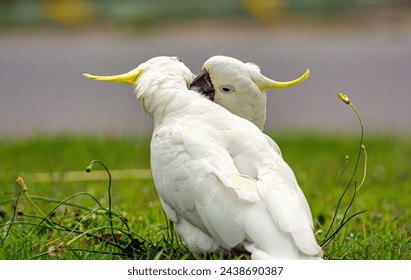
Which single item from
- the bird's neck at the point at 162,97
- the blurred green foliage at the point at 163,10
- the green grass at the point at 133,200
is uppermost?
the bird's neck at the point at 162,97

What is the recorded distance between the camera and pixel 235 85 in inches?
123

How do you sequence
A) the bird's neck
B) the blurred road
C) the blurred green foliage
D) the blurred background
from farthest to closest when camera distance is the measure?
the blurred green foliage, the blurred background, the blurred road, the bird's neck

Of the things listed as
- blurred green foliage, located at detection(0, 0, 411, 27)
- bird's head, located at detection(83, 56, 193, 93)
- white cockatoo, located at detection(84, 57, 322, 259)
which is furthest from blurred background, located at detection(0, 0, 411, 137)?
white cockatoo, located at detection(84, 57, 322, 259)

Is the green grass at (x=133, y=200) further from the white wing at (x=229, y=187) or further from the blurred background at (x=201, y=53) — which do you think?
the blurred background at (x=201, y=53)

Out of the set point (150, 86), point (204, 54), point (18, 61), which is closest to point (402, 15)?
point (204, 54)

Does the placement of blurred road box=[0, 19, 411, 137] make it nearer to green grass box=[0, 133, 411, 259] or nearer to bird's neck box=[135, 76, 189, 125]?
green grass box=[0, 133, 411, 259]

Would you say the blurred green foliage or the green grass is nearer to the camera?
the green grass

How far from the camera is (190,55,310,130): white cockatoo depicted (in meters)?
3.12

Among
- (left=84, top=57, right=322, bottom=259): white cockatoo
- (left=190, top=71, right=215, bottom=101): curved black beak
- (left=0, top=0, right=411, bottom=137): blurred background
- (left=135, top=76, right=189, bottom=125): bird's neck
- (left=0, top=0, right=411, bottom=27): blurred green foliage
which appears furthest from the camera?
(left=0, top=0, right=411, bottom=27): blurred green foliage

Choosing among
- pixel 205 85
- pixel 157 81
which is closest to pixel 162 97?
pixel 157 81

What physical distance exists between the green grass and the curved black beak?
1.68 ft

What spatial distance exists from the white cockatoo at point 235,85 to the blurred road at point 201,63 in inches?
133

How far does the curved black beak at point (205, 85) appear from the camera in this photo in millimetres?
3174

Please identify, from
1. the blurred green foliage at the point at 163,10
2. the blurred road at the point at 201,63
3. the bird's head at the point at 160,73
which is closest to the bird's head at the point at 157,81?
the bird's head at the point at 160,73
